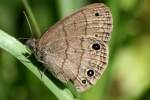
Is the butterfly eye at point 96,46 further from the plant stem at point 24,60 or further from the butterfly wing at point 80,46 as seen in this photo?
the plant stem at point 24,60

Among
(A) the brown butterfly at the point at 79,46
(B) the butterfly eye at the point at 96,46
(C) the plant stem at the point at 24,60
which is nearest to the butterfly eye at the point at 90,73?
(A) the brown butterfly at the point at 79,46

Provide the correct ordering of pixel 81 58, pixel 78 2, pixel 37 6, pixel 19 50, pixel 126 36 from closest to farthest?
pixel 19 50 < pixel 81 58 < pixel 78 2 < pixel 126 36 < pixel 37 6

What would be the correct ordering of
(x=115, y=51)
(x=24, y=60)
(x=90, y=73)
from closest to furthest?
(x=24, y=60)
(x=90, y=73)
(x=115, y=51)

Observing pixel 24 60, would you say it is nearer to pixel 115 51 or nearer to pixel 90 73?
pixel 90 73

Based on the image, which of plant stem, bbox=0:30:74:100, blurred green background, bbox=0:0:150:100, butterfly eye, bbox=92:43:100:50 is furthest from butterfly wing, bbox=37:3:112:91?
blurred green background, bbox=0:0:150:100

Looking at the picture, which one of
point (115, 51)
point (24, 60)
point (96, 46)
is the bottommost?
point (115, 51)

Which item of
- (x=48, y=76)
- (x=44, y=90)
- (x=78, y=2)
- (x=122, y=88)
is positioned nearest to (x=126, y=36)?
(x=122, y=88)

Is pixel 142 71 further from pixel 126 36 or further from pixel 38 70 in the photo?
pixel 38 70

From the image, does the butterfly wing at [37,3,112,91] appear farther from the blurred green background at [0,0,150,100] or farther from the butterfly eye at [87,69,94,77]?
→ the blurred green background at [0,0,150,100]

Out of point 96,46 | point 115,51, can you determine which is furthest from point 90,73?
point 115,51
